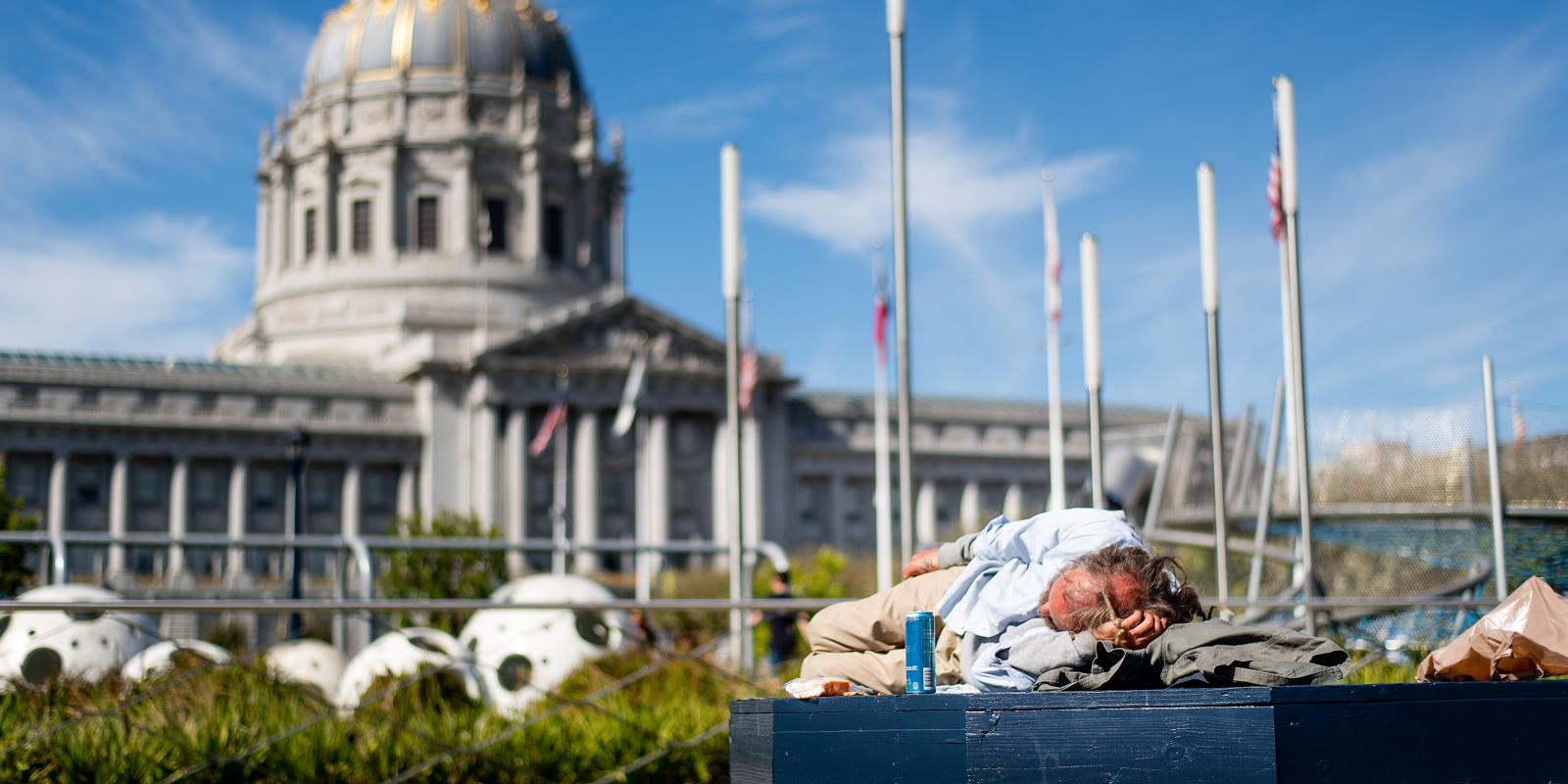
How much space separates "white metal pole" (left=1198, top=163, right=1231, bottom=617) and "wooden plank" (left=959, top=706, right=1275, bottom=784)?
8.66m

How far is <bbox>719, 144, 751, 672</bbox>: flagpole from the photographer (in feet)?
45.4

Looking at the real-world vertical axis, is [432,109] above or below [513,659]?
above

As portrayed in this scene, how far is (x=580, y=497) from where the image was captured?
72.1 m

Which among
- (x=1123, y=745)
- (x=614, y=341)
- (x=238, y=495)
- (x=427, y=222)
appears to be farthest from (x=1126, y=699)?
(x=427, y=222)

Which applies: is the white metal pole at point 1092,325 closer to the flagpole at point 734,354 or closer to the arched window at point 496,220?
the flagpole at point 734,354

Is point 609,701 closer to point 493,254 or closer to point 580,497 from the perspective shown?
point 580,497

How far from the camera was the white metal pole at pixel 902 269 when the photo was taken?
11648 mm

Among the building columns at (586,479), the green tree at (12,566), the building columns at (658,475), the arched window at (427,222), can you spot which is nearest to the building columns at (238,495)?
the building columns at (586,479)

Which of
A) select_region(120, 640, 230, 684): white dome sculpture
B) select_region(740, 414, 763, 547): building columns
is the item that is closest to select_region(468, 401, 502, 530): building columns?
select_region(740, 414, 763, 547): building columns

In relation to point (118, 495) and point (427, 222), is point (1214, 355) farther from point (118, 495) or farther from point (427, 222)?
point (427, 222)

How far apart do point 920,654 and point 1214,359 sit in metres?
9.27

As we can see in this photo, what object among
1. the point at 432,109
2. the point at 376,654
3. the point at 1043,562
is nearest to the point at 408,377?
the point at 432,109

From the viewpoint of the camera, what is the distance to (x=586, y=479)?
238 ft

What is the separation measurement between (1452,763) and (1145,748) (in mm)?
624
